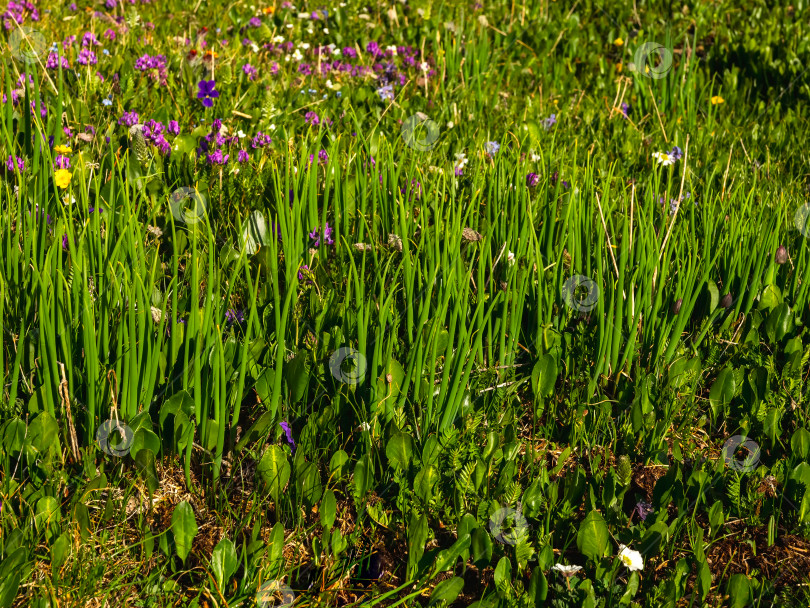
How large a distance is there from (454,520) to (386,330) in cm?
53

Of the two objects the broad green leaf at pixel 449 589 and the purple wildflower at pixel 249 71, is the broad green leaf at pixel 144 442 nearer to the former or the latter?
the broad green leaf at pixel 449 589

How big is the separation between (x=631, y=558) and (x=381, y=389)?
700mm

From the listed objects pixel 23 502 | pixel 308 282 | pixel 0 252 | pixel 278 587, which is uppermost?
pixel 0 252

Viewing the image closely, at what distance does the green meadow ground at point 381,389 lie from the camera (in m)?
1.75

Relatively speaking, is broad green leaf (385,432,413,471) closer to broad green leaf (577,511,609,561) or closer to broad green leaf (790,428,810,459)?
broad green leaf (577,511,609,561)

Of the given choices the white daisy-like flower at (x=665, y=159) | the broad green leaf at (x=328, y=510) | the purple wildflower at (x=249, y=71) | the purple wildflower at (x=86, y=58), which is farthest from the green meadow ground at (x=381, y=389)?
the purple wildflower at (x=249, y=71)

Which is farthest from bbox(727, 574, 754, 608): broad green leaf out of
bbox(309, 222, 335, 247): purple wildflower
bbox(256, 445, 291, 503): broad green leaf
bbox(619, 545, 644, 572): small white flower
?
bbox(309, 222, 335, 247): purple wildflower

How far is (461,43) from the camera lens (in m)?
4.56

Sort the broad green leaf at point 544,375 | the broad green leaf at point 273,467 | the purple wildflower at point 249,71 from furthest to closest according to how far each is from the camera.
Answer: the purple wildflower at point 249,71 < the broad green leaf at point 544,375 < the broad green leaf at point 273,467

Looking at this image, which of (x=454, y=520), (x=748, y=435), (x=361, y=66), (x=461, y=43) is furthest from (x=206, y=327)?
(x=461, y=43)

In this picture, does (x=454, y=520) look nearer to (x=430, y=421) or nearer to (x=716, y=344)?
(x=430, y=421)

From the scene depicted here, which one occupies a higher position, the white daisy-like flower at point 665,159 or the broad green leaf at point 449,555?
the white daisy-like flower at point 665,159

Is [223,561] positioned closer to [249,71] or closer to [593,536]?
[593,536]

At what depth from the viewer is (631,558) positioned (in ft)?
5.71
